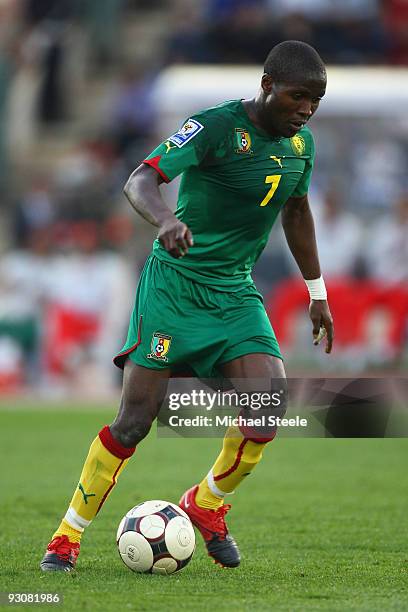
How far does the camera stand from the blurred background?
53.5 feet

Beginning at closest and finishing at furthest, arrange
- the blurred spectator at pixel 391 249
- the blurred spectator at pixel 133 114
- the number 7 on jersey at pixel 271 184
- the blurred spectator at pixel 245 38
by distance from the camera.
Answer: the number 7 on jersey at pixel 271 184, the blurred spectator at pixel 391 249, the blurred spectator at pixel 245 38, the blurred spectator at pixel 133 114

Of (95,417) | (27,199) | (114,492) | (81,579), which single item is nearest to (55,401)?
(95,417)

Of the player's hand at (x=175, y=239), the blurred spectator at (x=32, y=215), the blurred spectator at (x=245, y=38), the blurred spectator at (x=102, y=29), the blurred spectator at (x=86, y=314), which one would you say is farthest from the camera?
the blurred spectator at (x=102, y=29)

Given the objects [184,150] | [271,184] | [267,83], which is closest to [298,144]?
[271,184]

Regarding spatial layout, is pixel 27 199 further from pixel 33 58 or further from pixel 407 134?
pixel 407 134

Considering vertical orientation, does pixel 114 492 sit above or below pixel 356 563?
below

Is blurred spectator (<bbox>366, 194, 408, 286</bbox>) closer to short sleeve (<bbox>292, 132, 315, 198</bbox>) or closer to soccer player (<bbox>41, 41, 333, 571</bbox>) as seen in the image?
short sleeve (<bbox>292, 132, 315, 198</bbox>)

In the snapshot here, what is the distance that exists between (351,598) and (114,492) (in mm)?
3833

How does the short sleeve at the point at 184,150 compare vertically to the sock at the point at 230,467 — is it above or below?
above

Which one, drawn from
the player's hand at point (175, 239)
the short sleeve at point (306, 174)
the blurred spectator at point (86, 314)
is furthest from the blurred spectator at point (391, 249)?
the player's hand at point (175, 239)

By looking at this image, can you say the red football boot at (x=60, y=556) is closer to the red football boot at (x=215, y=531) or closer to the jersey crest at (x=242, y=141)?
the red football boot at (x=215, y=531)

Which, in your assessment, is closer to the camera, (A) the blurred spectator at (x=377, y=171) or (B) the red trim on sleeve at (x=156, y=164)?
(B) the red trim on sleeve at (x=156, y=164)

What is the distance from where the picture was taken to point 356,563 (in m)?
6.30

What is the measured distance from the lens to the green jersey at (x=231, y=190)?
19.7 ft
